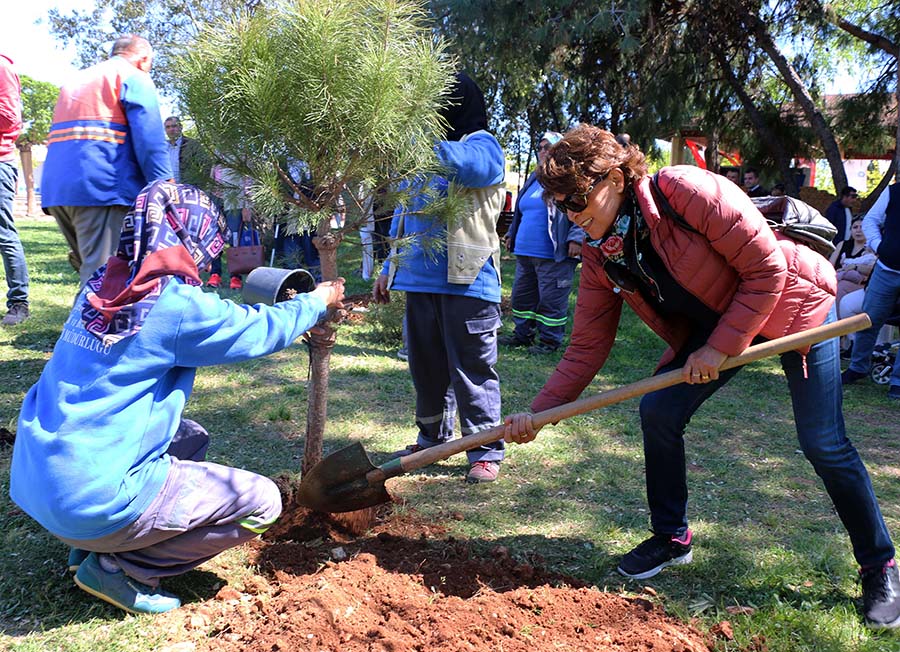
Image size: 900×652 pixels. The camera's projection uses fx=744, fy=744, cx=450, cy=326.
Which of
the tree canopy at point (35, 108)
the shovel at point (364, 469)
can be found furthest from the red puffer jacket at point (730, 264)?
the tree canopy at point (35, 108)

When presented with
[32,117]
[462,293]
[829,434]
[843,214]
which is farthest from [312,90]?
[32,117]

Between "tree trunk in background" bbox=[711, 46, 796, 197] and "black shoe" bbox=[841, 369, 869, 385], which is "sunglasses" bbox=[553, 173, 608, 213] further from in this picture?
"tree trunk in background" bbox=[711, 46, 796, 197]

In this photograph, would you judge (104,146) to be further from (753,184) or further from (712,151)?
(712,151)

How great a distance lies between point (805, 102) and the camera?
943 cm

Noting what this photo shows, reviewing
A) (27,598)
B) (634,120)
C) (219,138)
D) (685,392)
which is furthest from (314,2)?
(634,120)

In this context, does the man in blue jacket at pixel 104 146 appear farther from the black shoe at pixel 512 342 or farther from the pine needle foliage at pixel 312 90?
the black shoe at pixel 512 342

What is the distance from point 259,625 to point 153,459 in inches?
25.4

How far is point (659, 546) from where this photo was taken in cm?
283

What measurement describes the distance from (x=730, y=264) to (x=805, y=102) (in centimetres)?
838

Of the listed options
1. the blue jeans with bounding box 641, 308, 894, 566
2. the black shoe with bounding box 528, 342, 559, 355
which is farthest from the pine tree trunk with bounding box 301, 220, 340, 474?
the black shoe with bounding box 528, 342, 559, 355

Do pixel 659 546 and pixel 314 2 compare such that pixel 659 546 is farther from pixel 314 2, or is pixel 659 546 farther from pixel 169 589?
pixel 314 2

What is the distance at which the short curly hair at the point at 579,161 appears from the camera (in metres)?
2.32

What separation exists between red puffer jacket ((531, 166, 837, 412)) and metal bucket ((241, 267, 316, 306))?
3.49 ft

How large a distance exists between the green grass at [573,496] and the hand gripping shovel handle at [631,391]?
0.48 m
